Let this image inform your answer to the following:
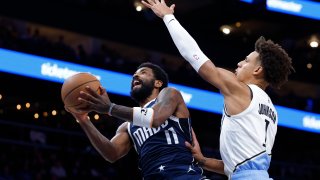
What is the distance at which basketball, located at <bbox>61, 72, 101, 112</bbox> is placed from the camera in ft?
18.1

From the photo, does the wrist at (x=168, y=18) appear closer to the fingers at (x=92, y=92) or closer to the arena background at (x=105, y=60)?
the fingers at (x=92, y=92)

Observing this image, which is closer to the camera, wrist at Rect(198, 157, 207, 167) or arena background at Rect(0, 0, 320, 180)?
wrist at Rect(198, 157, 207, 167)

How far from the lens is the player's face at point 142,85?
5.89 meters

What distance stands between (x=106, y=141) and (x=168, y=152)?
71cm

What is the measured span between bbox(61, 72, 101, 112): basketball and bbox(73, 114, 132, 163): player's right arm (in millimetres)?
186

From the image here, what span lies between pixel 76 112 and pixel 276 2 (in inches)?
504

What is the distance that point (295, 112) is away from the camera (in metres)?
18.3

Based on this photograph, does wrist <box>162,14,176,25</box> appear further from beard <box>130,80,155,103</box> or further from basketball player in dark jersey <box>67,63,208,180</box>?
beard <box>130,80,155,103</box>

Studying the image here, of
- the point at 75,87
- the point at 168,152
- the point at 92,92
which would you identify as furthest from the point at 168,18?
the point at 168,152

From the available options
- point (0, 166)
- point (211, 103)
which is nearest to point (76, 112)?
point (0, 166)

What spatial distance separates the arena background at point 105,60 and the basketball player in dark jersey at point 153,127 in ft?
25.9

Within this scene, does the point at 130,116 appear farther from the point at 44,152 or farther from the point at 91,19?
the point at 91,19

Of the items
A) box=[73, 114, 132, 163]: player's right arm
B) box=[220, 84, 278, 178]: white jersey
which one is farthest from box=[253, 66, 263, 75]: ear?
box=[73, 114, 132, 163]: player's right arm

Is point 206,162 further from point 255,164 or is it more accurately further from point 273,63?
point 273,63
